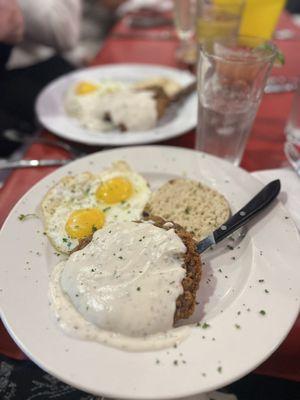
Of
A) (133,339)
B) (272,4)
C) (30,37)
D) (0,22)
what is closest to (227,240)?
(133,339)

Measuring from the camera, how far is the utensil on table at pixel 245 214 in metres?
1.05

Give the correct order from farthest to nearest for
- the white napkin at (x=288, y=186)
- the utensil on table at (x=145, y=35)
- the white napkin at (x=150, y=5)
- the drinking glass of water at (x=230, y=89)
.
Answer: the white napkin at (x=150, y=5), the utensil on table at (x=145, y=35), the drinking glass of water at (x=230, y=89), the white napkin at (x=288, y=186)

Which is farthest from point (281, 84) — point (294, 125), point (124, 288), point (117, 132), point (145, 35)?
point (124, 288)

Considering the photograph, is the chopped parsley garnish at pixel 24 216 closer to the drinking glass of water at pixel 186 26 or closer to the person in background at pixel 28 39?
the person in background at pixel 28 39

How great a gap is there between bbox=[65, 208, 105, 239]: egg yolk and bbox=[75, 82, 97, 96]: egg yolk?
0.84 meters

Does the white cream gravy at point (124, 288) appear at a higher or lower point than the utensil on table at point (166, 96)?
lower

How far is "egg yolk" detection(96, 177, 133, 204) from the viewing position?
123 centimetres

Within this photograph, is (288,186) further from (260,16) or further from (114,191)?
(260,16)

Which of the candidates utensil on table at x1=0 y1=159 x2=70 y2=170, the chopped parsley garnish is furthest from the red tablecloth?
the chopped parsley garnish

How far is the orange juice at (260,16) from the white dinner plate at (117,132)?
0.42m

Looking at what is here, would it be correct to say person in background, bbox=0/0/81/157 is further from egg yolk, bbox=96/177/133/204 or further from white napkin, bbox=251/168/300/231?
white napkin, bbox=251/168/300/231

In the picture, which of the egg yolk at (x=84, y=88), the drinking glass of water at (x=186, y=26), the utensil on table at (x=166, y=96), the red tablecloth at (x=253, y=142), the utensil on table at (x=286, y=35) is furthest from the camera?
the utensil on table at (x=286, y=35)

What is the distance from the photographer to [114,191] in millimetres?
1243

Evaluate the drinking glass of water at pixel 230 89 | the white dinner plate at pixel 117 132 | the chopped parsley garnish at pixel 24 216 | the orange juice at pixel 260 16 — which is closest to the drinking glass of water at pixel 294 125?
the drinking glass of water at pixel 230 89
